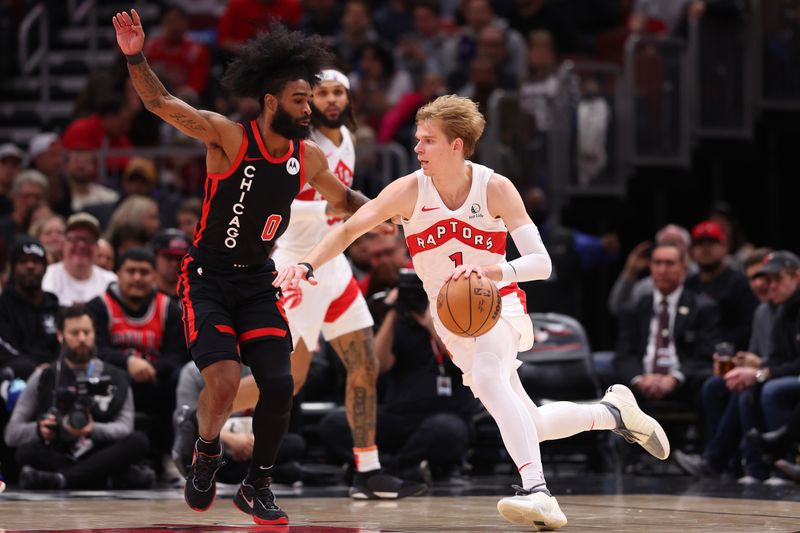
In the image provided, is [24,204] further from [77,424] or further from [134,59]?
[134,59]

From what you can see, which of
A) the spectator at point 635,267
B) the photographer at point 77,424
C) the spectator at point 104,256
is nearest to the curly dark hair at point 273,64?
the photographer at point 77,424

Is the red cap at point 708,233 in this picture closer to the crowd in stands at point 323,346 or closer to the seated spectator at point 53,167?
the crowd in stands at point 323,346

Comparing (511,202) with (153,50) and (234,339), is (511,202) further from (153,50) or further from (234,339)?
(153,50)

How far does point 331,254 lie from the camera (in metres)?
7.27

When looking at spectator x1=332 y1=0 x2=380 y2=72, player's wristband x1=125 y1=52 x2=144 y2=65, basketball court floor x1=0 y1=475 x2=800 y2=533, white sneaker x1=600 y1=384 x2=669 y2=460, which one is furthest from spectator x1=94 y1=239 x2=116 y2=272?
white sneaker x1=600 y1=384 x2=669 y2=460

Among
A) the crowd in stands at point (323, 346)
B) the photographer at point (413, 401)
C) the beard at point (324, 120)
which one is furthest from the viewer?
the photographer at point (413, 401)

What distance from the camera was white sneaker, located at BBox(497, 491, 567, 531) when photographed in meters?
6.84

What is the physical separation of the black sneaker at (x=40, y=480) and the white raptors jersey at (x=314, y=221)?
241cm

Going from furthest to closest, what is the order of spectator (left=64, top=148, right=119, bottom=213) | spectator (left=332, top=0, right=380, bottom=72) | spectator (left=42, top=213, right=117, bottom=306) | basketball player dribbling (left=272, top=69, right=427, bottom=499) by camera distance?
1. spectator (left=332, top=0, right=380, bottom=72)
2. spectator (left=64, top=148, right=119, bottom=213)
3. spectator (left=42, top=213, right=117, bottom=306)
4. basketball player dribbling (left=272, top=69, right=427, bottom=499)

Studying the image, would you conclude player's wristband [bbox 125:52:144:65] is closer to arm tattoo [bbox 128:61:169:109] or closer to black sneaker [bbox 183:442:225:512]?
arm tattoo [bbox 128:61:169:109]

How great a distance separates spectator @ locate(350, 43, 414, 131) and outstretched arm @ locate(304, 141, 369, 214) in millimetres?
7369

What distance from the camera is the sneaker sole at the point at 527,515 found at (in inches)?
269

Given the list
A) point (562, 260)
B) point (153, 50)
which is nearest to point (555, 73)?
point (562, 260)

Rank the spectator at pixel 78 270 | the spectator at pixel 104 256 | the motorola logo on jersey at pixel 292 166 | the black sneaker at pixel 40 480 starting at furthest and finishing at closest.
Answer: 1. the spectator at pixel 104 256
2. the spectator at pixel 78 270
3. the black sneaker at pixel 40 480
4. the motorola logo on jersey at pixel 292 166
